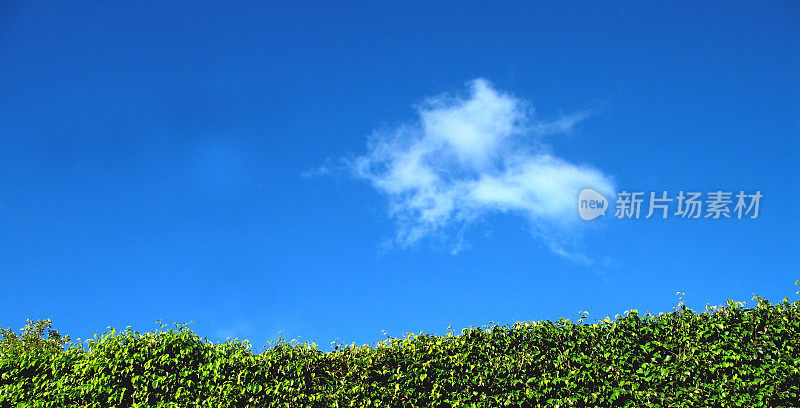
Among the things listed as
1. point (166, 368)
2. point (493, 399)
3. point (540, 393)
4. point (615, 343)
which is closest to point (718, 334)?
point (615, 343)

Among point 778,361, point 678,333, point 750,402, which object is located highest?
point 678,333

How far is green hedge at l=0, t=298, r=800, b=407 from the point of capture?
7.34 m

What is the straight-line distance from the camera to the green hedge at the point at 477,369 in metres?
7.34

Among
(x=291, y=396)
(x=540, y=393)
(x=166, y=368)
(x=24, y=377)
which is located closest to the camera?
(x=540, y=393)

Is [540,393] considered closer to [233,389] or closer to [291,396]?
[291,396]

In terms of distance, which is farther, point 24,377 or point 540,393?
point 24,377

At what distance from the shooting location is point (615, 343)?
783 centimetres

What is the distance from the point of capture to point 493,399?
7.72 m

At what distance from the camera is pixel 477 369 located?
8.04m

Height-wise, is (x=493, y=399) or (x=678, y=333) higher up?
(x=678, y=333)

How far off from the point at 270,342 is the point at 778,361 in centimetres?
762

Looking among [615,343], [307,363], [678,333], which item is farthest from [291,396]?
[678,333]

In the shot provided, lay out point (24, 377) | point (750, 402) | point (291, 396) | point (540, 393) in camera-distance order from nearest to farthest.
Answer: point (750, 402), point (540, 393), point (291, 396), point (24, 377)

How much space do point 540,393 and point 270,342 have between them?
442cm
